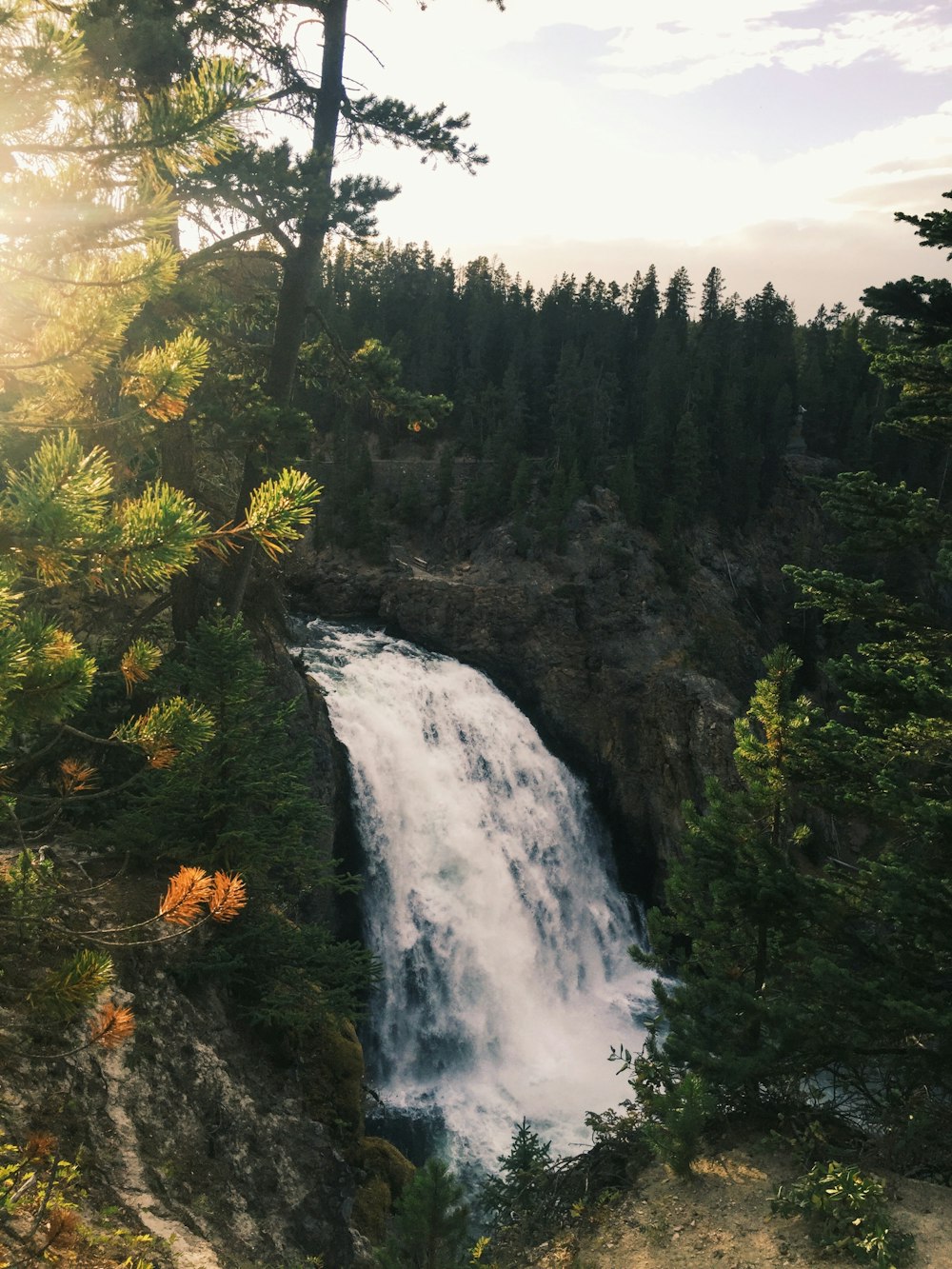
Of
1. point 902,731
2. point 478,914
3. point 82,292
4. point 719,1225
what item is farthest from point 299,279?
point 478,914

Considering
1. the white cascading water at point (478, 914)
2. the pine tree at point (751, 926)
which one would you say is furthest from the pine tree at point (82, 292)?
the white cascading water at point (478, 914)

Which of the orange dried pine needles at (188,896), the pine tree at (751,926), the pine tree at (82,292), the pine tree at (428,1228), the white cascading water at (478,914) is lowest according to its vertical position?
the white cascading water at (478,914)

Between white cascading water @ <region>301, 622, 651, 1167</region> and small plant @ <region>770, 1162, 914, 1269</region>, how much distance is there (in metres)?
12.4

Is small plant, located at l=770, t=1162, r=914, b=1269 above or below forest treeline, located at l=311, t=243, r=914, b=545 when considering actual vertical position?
below

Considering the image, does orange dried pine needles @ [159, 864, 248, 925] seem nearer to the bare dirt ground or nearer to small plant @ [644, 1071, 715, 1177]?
the bare dirt ground

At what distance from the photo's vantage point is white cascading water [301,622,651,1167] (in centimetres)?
2028

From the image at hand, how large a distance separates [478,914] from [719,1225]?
17.6 meters

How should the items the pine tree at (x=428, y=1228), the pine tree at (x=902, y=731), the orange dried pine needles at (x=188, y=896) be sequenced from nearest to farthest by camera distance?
1. the orange dried pine needles at (x=188, y=896)
2. the pine tree at (x=902, y=731)
3. the pine tree at (x=428, y=1228)

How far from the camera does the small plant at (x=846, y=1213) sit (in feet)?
19.8

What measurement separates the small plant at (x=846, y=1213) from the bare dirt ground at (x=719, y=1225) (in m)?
0.11

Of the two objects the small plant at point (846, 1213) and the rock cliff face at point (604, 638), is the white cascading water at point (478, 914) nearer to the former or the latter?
the rock cliff face at point (604, 638)

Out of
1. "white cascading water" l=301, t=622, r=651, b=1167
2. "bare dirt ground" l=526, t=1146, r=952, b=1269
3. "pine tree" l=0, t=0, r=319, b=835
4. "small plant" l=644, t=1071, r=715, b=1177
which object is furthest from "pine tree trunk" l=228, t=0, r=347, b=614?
"white cascading water" l=301, t=622, r=651, b=1167

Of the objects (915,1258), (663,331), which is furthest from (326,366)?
(663,331)

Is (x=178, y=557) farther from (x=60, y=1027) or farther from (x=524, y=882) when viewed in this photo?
(x=524, y=882)
